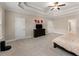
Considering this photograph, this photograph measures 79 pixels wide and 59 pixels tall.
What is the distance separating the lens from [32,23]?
1695mm

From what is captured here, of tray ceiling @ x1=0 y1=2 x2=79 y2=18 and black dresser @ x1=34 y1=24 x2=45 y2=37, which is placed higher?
tray ceiling @ x1=0 y1=2 x2=79 y2=18

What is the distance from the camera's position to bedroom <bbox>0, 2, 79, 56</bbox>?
Result: 1.48 metres

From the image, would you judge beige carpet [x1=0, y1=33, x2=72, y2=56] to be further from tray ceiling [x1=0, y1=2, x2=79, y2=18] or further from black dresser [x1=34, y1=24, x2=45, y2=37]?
tray ceiling [x1=0, y1=2, x2=79, y2=18]

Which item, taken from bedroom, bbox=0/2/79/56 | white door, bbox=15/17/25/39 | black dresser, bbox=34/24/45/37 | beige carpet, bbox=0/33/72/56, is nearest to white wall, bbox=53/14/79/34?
bedroom, bbox=0/2/79/56

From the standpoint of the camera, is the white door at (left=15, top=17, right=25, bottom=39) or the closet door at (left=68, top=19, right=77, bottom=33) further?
the white door at (left=15, top=17, right=25, bottom=39)

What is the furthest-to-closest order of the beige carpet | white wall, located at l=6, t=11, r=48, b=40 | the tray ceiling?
the beige carpet < white wall, located at l=6, t=11, r=48, b=40 < the tray ceiling

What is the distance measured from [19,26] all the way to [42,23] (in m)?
0.46

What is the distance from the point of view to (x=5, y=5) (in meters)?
1.42

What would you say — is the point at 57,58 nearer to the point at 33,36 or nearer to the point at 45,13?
the point at 33,36

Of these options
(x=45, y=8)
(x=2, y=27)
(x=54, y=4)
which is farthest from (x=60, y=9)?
(x=2, y=27)

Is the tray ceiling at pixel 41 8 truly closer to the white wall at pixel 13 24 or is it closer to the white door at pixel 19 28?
the white wall at pixel 13 24

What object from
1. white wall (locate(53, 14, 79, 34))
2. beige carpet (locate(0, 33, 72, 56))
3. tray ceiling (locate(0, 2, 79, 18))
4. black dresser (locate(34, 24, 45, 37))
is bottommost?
beige carpet (locate(0, 33, 72, 56))

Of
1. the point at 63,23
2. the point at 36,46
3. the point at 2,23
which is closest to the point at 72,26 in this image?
the point at 63,23

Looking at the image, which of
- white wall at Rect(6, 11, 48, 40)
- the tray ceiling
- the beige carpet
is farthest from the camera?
the beige carpet
